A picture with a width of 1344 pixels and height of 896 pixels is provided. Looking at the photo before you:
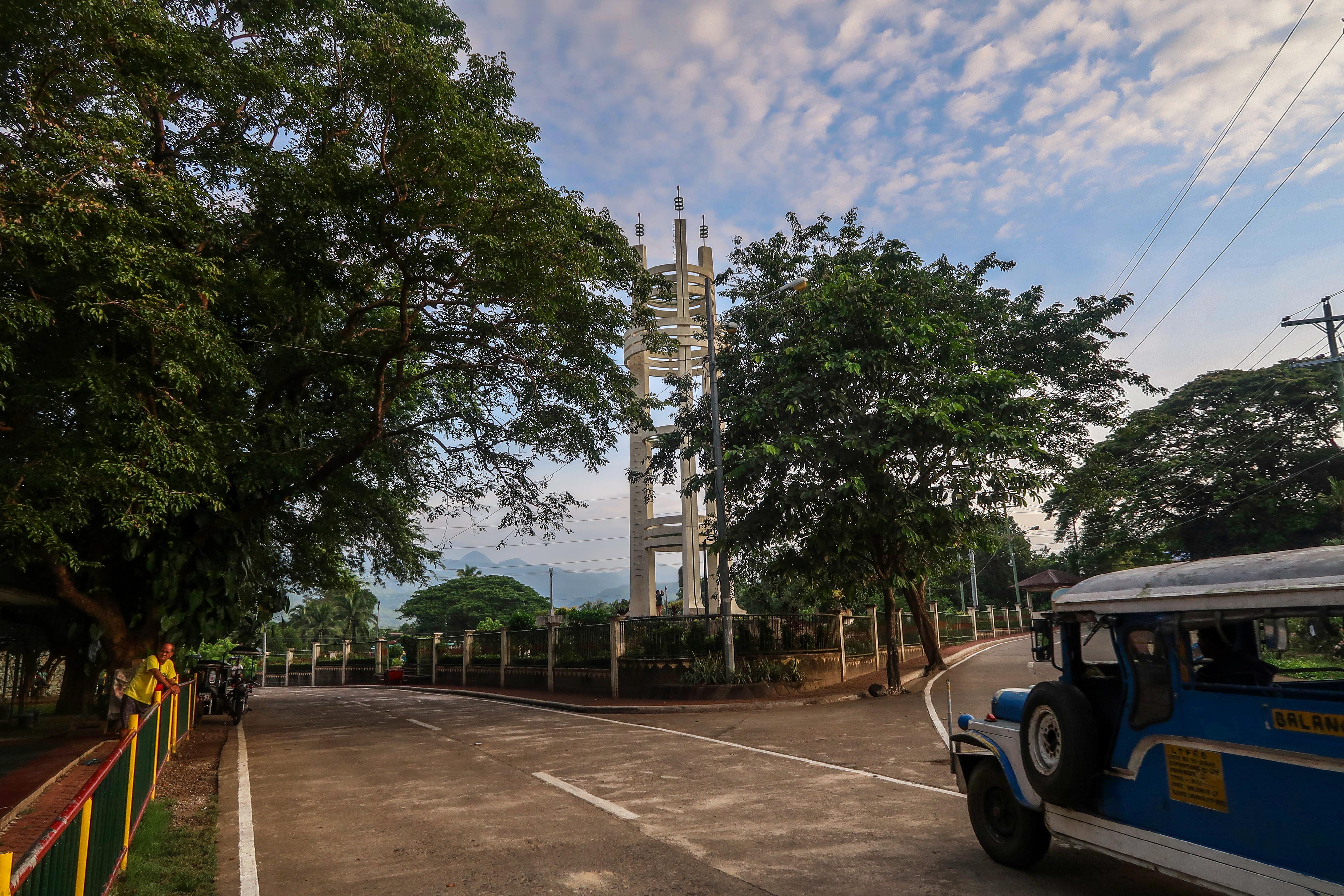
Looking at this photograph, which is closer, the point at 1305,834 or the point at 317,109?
the point at 1305,834

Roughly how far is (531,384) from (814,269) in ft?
28.4

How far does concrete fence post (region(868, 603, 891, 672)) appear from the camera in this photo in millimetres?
27203

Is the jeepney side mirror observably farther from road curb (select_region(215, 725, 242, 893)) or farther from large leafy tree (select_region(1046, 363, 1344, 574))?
large leafy tree (select_region(1046, 363, 1344, 574))

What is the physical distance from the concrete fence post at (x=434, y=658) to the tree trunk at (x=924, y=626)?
2093cm

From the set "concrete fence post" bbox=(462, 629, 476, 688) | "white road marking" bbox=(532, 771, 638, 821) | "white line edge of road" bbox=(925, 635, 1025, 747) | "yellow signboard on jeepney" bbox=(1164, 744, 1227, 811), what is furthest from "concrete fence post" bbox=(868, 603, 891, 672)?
"yellow signboard on jeepney" bbox=(1164, 744, 1227, 811)

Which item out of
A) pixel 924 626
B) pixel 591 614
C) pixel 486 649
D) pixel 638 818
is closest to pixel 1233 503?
pixel 924 626

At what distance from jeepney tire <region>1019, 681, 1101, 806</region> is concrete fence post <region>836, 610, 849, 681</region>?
61.9ft

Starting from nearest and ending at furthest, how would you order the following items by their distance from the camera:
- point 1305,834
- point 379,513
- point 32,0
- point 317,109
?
point 1305,834 < point 32,0 < point 317,109 < point 379,513

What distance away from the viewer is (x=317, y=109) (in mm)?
12328

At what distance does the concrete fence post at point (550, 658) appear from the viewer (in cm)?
2480

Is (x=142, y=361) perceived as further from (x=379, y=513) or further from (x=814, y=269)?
(x=814, y=269)

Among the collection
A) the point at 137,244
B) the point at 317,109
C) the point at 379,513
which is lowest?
the point at 379,513

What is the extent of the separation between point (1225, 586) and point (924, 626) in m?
20.7

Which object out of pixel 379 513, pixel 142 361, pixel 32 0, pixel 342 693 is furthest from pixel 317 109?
pixel 342 693
